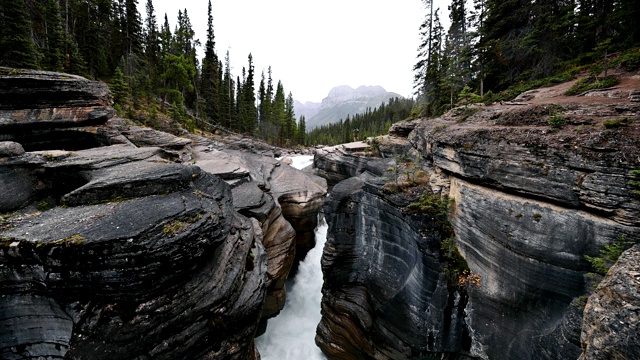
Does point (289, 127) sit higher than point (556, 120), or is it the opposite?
point (289, 127)

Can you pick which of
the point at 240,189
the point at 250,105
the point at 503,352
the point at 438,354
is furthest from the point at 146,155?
the point at 250,105

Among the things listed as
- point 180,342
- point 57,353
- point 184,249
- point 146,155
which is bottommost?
point 180,342

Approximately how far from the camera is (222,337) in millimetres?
6633

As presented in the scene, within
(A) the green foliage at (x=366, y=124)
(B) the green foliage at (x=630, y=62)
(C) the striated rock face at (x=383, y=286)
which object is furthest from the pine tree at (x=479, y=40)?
(A) the green foliage at (x=366, y=124)

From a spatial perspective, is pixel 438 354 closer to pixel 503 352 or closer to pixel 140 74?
pixel 503 352

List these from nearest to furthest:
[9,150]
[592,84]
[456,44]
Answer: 1. [9,150]
2. [592,84]
3. [456,44]

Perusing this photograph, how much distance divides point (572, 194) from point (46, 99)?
22.0m

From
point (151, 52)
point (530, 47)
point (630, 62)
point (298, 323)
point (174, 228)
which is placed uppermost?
point (151, 52)

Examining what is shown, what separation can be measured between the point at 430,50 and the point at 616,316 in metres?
29.8

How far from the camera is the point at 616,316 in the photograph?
3.35 m

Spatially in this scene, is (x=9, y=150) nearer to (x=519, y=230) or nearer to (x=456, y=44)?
(x=519, y=230)

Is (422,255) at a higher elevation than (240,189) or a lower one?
lower

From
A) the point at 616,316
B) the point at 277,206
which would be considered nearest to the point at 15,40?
the point at 277,206

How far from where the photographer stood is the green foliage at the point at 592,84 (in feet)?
33.8
